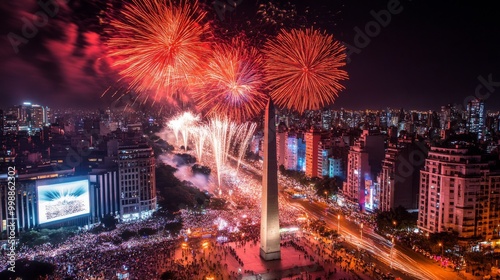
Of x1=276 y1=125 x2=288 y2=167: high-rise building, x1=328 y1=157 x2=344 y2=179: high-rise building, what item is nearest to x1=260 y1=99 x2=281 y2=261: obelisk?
x1=328 y1=157 x2=344 y2=179: high-rise building

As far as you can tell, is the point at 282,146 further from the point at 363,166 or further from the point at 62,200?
the point at 62,200

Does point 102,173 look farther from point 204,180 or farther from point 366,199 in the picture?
point 366,199

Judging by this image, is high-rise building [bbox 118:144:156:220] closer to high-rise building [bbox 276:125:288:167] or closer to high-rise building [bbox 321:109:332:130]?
high-rise building [bbox 276:125:288:167]

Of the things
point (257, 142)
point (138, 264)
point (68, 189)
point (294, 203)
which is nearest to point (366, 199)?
point (294, 203)

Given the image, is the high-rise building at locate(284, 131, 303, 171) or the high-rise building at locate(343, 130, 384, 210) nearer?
the high-rise building at locate(343, 130, 384, 210)

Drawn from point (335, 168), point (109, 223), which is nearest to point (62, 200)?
point (109, 223)
